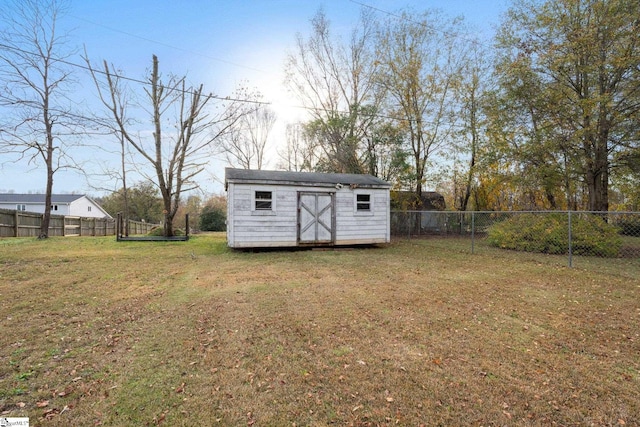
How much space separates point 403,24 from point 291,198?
12.4 metres

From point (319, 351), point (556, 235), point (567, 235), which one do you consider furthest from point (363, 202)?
point (319, 351)

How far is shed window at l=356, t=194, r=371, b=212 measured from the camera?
11.2 metres

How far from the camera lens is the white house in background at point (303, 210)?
9875 mm

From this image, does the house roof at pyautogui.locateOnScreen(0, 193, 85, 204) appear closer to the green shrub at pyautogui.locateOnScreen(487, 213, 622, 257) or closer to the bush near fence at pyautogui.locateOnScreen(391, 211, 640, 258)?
the bush near fence at pyautogui.locateOnScreen(391, 211, 640, 258)

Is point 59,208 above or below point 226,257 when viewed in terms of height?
above

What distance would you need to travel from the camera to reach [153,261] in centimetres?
813

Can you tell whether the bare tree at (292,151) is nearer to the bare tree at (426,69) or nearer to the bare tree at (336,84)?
the bare tree at (336,84)

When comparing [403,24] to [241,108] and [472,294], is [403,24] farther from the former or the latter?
[472,294]

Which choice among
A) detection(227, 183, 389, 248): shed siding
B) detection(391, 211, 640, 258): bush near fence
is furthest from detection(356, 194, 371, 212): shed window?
detection(391, 211, 640, 258): bush near fence

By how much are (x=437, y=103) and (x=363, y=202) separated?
863 centimetres

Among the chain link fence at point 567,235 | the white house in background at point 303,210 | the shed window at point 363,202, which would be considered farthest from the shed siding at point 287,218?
the chain link fence at point 567,235

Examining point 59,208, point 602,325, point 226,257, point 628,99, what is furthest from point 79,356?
point 59,208

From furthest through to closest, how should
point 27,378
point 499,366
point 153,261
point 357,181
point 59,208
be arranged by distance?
point 59,208 < point 357,181 < point 153,261 < point 499,366 < point 27,378

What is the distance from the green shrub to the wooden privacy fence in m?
20.6
